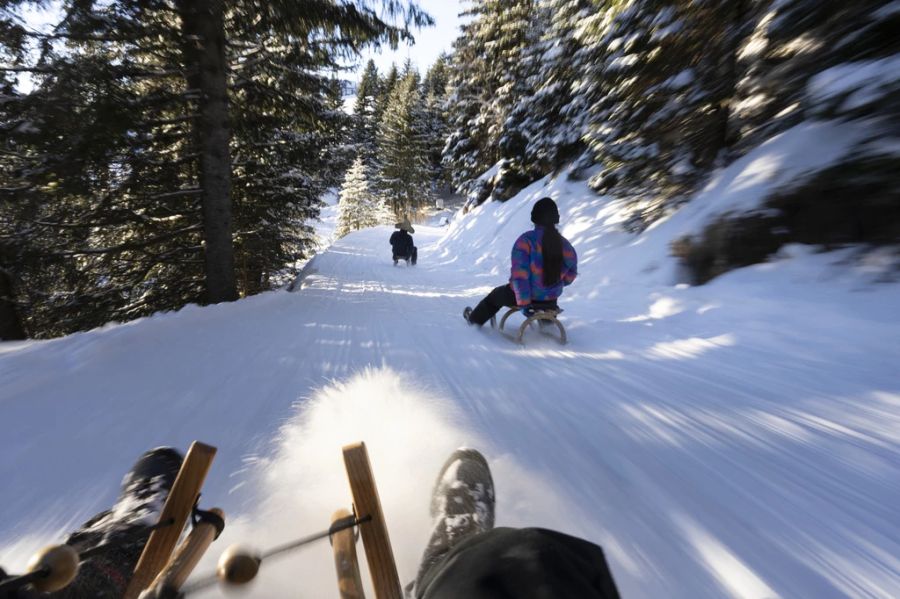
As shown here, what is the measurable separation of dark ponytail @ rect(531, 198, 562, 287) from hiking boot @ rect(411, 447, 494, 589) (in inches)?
113

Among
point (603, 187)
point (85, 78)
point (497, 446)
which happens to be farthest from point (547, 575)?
point (603, 187)

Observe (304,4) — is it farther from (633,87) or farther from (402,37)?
(633,87)

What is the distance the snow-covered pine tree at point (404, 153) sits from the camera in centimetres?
4253

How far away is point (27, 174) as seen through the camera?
4812 mm

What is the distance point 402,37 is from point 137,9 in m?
3.69

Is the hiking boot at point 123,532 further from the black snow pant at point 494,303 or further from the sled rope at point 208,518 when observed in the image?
the black snow pant at point 494,303

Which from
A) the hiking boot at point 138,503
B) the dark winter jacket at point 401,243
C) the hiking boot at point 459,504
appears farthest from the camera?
the dark winter jacket at point 401,243

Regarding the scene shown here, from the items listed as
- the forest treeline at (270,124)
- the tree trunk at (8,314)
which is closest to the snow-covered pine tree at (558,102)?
the forest treeline at (270,124)

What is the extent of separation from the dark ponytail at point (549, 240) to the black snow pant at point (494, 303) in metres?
0.54

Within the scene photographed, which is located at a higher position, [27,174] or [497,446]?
[27,174]

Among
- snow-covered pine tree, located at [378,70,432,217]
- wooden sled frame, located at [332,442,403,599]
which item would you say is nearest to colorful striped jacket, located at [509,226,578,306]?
wooden sled frame, located at [332,442,403,599]

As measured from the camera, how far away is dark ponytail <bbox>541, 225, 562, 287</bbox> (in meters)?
4.44

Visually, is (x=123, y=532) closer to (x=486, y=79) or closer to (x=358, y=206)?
(x=486, y=79)

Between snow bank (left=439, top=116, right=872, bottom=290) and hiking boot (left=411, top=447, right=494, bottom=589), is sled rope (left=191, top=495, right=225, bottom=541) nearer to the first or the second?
hiking boot (left=411, top=447, right=494, bottom=589)
